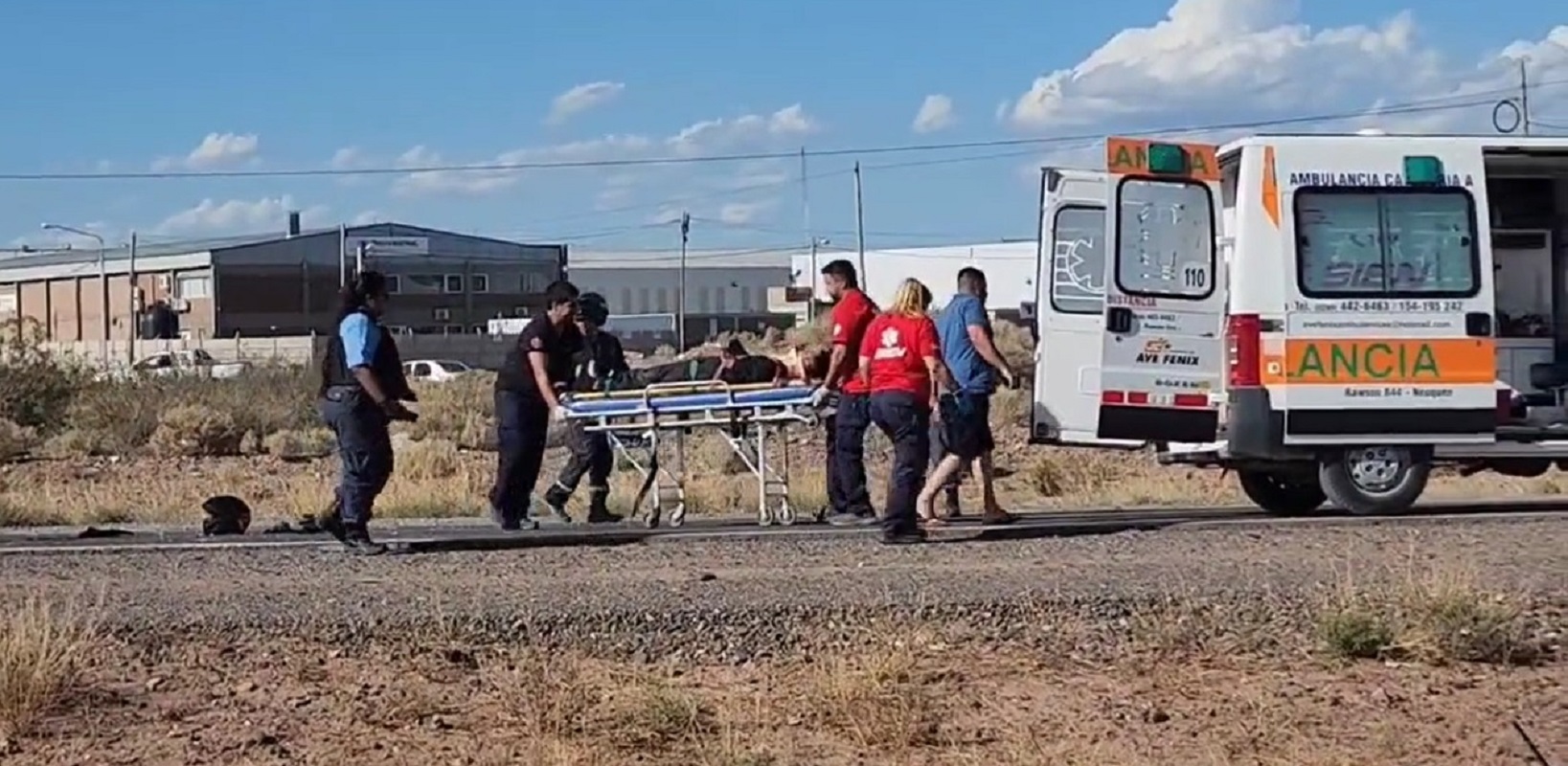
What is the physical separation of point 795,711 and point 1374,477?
7.57 m

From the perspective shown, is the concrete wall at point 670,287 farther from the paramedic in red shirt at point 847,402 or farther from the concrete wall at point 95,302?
the paramedic in red shirt at point 847,402

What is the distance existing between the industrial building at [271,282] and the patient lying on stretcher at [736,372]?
2544 inches

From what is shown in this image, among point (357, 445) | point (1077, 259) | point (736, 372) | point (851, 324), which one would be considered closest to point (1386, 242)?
point (1077, 259)

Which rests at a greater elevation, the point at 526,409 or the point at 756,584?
the point at 526,409

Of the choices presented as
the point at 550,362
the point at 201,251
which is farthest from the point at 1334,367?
the point at 201,251

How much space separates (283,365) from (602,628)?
33.9m

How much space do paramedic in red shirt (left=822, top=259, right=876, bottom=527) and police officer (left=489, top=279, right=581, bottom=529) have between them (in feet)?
5.84

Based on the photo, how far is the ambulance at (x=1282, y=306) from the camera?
14.9m

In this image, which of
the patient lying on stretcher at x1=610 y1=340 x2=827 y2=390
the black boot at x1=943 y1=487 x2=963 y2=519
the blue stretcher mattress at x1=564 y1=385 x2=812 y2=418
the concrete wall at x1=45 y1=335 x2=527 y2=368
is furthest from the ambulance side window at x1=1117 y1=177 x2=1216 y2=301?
the concrete wall at x1=45 y1=335 x2=527 y2=368

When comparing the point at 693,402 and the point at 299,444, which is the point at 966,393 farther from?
the point at 299,444

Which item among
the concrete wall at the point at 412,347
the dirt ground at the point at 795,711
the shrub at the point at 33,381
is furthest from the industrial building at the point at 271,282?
the dirt ground at the point at 795,711

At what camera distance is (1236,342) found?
15.0m

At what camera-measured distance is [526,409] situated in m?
14.9

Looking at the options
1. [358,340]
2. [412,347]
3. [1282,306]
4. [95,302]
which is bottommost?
[358,340]
